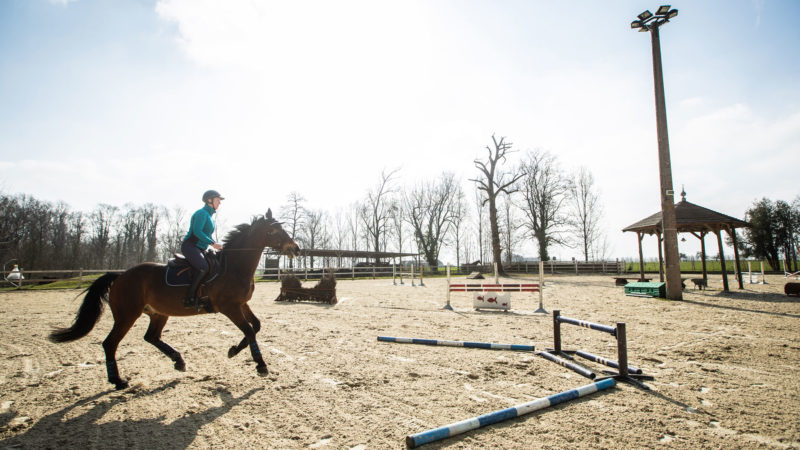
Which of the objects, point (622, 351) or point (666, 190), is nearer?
point (622, 351)

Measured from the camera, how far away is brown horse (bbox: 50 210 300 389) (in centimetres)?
453

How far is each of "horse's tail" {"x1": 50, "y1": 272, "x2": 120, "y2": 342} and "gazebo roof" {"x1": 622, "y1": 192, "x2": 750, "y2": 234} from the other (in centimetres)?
2004

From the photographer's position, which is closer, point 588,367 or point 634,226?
point 588,367

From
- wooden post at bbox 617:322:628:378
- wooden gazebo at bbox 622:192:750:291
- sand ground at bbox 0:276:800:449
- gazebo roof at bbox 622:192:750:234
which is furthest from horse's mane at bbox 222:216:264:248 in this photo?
gazebo roof at bbox 622:192:750:234

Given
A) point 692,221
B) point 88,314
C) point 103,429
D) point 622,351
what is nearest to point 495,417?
point 622,351

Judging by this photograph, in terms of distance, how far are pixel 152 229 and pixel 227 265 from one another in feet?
199

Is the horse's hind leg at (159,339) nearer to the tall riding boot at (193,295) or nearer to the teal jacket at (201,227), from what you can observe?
the tall riding boot at (193,295)

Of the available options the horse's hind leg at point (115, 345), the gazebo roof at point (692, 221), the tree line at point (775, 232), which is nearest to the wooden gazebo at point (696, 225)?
the gazebo roof at point (692, 221)

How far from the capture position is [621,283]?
21188 mm

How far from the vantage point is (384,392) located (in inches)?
158

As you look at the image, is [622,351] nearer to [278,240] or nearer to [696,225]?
[278,240]

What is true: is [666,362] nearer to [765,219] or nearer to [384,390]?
[384,390]

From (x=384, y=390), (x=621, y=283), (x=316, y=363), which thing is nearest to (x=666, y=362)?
(x=384, y=390)

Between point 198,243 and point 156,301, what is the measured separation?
922mm
